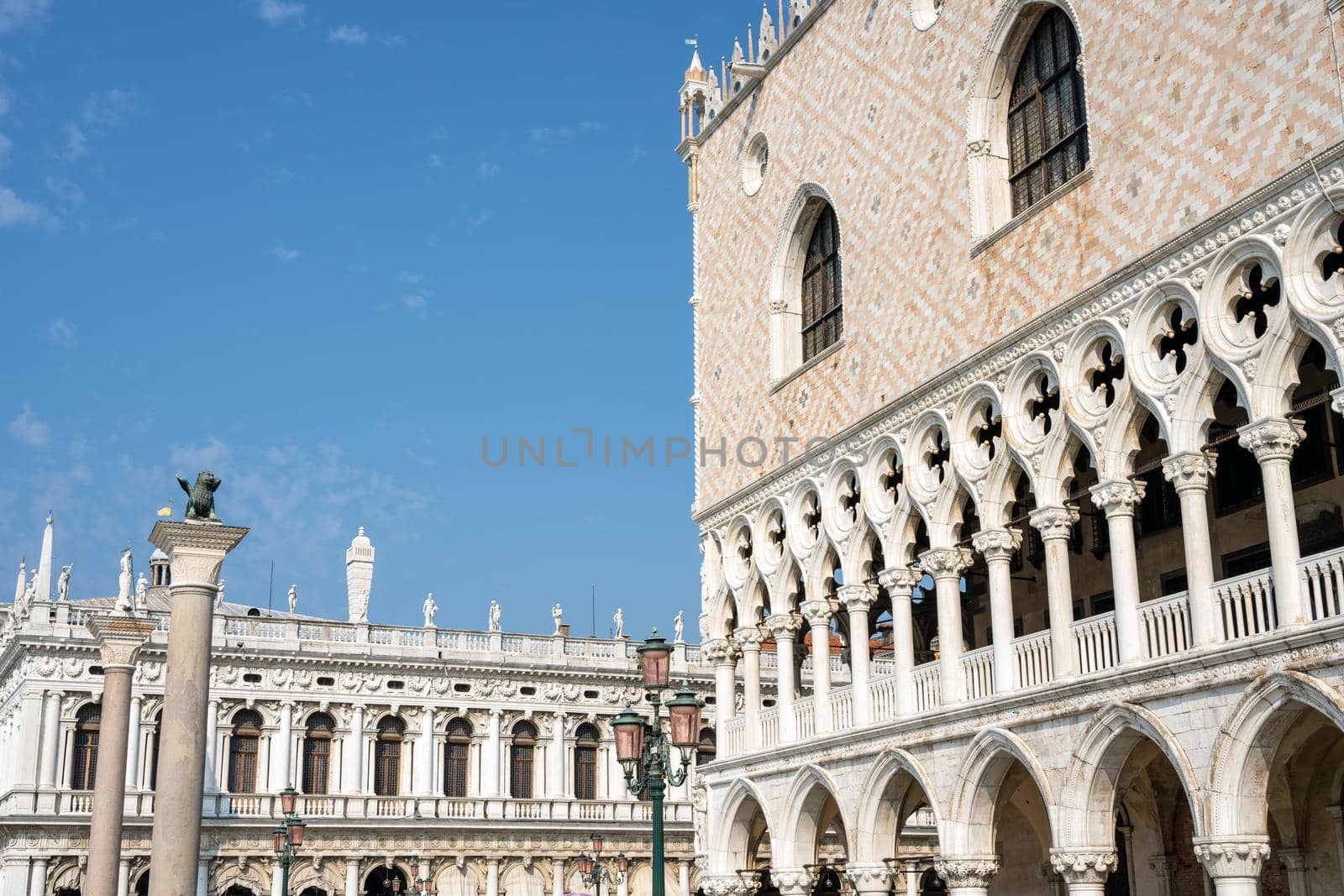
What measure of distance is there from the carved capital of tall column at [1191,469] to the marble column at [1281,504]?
696 mm

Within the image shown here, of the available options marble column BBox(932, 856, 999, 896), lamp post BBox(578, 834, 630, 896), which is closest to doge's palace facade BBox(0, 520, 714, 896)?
lamp post BBox(578, 834, 630, 896)

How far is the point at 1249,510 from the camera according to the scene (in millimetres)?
18266

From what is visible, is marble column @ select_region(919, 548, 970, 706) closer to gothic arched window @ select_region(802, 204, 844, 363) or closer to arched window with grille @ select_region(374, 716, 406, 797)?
gothic arched window @ select_region(802, 204, 844, 363)

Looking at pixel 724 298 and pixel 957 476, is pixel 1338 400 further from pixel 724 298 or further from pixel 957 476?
pixel 724 298

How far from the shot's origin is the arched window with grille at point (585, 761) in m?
42.8

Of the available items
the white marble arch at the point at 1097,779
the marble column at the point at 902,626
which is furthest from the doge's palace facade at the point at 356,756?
the white marble arch at the point at 1097,779

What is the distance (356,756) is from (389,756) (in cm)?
107

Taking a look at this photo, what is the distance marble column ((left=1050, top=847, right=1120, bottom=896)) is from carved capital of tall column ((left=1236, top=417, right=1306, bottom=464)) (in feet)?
14.8

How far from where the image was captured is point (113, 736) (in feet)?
67.8

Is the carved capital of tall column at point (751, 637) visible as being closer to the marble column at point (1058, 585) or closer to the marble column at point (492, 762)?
the marble column at point (1058, 585)

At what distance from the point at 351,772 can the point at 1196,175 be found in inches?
1172

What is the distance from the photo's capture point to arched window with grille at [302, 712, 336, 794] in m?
40.0

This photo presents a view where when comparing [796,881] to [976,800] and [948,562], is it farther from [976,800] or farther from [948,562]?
[948,562]

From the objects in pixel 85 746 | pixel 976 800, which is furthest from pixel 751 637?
pixel 85 746
